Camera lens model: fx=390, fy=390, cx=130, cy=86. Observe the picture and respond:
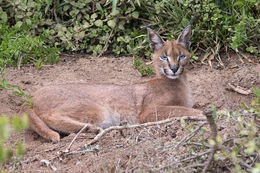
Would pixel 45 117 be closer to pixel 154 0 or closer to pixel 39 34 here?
pixel 39 34

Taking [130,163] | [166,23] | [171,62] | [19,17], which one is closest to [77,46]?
[19,17]

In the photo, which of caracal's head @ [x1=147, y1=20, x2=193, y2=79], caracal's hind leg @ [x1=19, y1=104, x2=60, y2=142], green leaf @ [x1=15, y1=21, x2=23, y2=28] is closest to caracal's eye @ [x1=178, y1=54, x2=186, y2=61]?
caracal's head @ [x1=147, y1=20, x2=193, y2=79]

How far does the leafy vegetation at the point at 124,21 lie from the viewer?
6.61 meters

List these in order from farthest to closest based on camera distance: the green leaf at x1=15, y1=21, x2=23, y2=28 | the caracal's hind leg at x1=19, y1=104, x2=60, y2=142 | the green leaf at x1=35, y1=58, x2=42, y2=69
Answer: the green leaf at x1=15, y1=21, x2=23, y2=28
the green leaf at x1=35, y1=58, x2=42, y2=69
the caracal's hind leg at x1=19, y1=104, x2=60, y2=142

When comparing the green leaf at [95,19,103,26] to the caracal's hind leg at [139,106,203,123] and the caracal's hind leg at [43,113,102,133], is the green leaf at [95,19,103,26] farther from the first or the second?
the caracal's hind leg at [43,113,102,133]

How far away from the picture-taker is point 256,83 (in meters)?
6.02

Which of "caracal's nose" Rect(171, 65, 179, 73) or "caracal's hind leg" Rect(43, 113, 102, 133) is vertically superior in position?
"caracal's nose" Rect(171, 65, 179, 73)

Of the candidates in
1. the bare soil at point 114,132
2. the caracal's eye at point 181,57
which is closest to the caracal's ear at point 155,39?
the caracal's eye at point 181,57

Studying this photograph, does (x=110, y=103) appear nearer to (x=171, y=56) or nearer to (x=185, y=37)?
(x=171, y=56)

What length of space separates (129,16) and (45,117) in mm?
3168

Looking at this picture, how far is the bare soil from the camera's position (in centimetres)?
354

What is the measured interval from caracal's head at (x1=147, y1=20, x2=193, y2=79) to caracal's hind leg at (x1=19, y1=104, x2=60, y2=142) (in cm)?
183

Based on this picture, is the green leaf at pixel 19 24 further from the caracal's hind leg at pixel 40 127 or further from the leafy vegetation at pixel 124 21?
the caracal's hind leg at pixel 40 127

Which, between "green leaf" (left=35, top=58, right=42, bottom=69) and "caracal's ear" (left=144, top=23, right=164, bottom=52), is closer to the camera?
"caracal's ear" (left=144, top=23, right=164, bottom=52)
